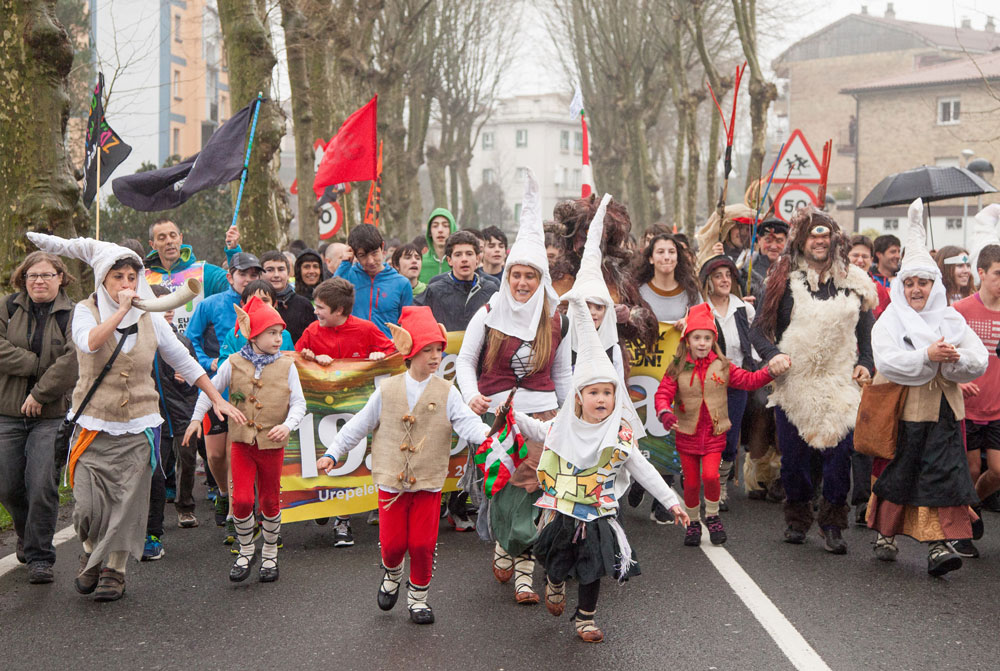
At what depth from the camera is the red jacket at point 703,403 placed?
7.68m

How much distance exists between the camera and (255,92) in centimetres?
1384

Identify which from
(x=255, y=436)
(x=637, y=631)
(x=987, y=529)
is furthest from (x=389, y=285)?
(x=987, y=529)

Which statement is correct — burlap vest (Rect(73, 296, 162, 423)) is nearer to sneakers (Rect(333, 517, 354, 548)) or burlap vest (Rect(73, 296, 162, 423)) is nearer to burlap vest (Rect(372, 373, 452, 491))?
burlap vest (Rect(372, 373, 452, 491))

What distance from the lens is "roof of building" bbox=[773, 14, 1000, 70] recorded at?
69.4 metres

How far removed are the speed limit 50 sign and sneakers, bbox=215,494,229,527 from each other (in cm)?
747

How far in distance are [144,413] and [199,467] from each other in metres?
4.62

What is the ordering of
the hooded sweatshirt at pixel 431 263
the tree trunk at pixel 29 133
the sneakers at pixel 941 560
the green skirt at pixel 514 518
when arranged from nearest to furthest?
→ the green skirt at pixel 514 518 < the sneakers at pixel 941 560 < the tree trunk at pixel 29 133 < the hooded sweatshirt at pixel 431 263

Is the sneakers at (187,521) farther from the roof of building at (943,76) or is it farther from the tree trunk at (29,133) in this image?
the roof of building at (943,76)

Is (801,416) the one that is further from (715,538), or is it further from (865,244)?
(865,244)

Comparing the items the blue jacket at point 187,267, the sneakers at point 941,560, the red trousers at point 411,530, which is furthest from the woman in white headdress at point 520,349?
the blue jacket at point 187,267

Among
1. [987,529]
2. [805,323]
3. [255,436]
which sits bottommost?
[987,529]

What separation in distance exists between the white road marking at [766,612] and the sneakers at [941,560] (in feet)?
3.51

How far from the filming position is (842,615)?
5.93 metres

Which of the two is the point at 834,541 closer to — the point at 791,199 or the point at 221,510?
the point at 221,510
